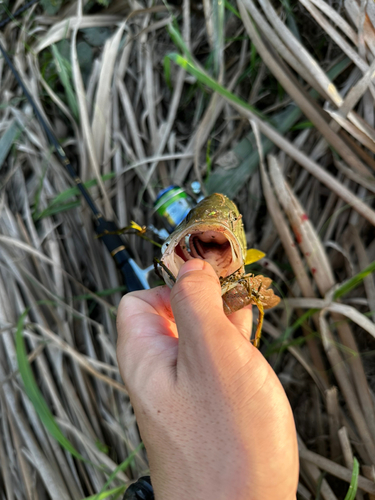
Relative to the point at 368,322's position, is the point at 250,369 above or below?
above

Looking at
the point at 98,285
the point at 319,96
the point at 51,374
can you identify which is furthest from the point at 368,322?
the point at 51,374

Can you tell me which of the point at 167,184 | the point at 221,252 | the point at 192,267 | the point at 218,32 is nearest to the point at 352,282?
the point at 221,252

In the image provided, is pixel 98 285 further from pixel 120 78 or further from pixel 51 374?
pixel 120 78

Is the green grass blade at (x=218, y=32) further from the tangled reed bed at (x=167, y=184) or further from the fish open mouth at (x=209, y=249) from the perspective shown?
the fish open mouth at (x=209, y=249)

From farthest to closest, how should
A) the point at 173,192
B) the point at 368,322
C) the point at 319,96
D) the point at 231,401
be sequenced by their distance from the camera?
the point at 319,96 < the point at 173,192 < the point at 368,322 < the point at 231,401

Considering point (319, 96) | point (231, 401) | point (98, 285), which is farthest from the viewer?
point (98, 285)

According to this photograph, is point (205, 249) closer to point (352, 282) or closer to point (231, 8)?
point (352, 282)

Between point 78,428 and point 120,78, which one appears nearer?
point 78,428

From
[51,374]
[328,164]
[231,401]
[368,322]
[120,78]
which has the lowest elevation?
[368,322]
